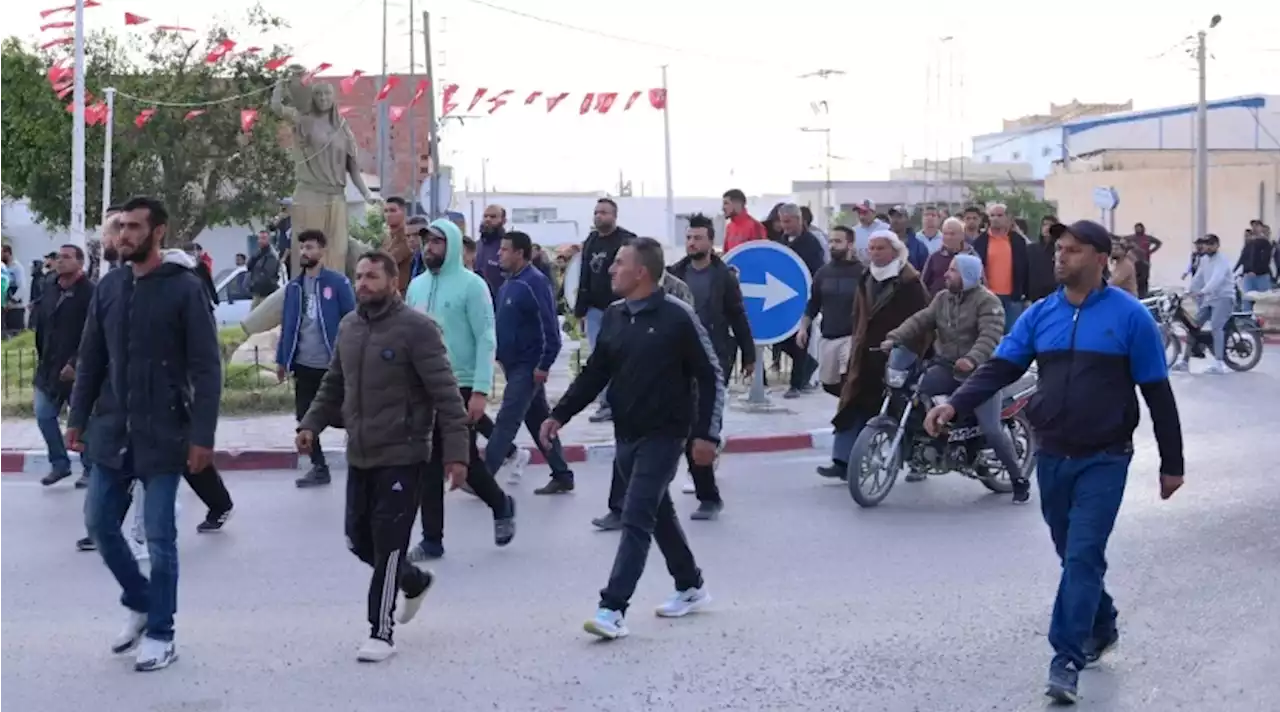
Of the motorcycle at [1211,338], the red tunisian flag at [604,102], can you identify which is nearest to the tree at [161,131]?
the red tunisian flag at [604,102]

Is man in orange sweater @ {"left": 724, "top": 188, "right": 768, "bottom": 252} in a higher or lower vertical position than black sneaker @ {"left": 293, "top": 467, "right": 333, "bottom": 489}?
higher

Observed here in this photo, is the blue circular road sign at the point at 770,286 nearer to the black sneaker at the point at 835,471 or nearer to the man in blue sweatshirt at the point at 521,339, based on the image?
the black sneaker at the point at 835,471

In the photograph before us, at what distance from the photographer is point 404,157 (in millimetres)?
74938

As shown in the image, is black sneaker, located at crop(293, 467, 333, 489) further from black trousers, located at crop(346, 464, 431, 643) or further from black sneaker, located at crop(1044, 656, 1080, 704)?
black sneaker, located at crop(1044, 656, 1080, 704)

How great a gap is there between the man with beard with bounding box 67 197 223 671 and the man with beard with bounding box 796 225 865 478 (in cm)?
612

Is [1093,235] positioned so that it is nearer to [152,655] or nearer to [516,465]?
[152,655]

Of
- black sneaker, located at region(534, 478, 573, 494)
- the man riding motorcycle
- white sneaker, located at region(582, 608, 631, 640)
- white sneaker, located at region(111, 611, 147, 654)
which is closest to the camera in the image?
white sneaker, located at region(111, 611, 147, 654)

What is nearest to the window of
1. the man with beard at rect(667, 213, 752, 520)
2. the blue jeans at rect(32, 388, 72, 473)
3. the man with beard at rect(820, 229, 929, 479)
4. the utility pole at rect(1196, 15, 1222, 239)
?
the utility pole at rect(1196, 15, 1222, 239)

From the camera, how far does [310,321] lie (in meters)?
11.5

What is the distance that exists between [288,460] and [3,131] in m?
33.8

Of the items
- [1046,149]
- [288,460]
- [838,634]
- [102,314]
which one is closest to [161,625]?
[102,314]

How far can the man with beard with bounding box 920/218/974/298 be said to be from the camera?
1541cm

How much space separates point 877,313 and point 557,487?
239 cm

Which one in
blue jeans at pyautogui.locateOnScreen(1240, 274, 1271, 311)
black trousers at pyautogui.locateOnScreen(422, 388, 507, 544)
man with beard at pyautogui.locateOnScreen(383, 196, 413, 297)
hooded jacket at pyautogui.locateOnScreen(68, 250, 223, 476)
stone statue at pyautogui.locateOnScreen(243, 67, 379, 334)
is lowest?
black trousers at pyautogui.locateOnScreen(422, 388, 507, 544)
